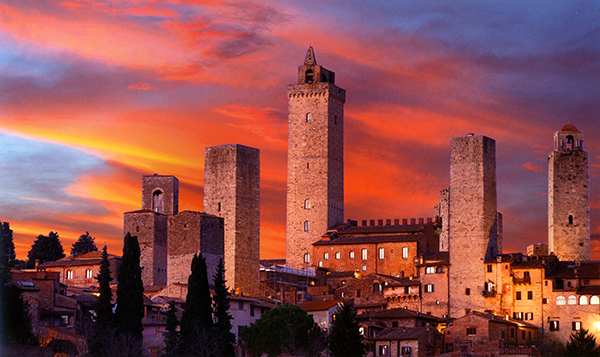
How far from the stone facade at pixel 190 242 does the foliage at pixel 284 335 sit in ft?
34.9

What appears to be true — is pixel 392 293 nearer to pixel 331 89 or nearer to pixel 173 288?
pixel 173 288

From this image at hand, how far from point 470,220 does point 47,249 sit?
111 feet

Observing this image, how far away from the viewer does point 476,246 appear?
243ft

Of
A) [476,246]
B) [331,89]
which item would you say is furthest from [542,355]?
[331,89]

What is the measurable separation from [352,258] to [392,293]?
947cm

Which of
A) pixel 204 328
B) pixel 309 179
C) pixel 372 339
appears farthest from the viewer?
pixel 309 179

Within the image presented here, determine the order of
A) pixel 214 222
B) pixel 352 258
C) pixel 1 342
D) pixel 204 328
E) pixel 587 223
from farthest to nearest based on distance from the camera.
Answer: pixel 352 258, pixel 587 223, pixel 214 222, pixel 204 328, pixel 1 342

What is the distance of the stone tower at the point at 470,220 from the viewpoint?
73.8 m

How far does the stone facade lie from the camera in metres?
71.4

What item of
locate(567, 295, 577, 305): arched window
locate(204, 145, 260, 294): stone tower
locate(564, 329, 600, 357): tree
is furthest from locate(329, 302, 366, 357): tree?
locate(204, 145, 260, 294): stone tower

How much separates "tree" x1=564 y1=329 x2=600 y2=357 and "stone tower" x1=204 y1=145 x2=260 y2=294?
2035cm

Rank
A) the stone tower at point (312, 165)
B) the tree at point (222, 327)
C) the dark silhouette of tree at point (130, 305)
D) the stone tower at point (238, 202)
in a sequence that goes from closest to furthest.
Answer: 1. the dark silhouette of tree at point (130, 305)
2. the tree at point (222, 327)
3. the stone tower at point (238, 202)
4. the stone tower at point (312, 165)

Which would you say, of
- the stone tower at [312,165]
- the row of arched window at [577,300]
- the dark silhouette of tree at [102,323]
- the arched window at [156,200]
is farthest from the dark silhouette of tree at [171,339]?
the stone tower at [312,165]

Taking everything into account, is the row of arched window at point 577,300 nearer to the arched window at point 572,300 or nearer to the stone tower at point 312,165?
the arched window at point 572,300
